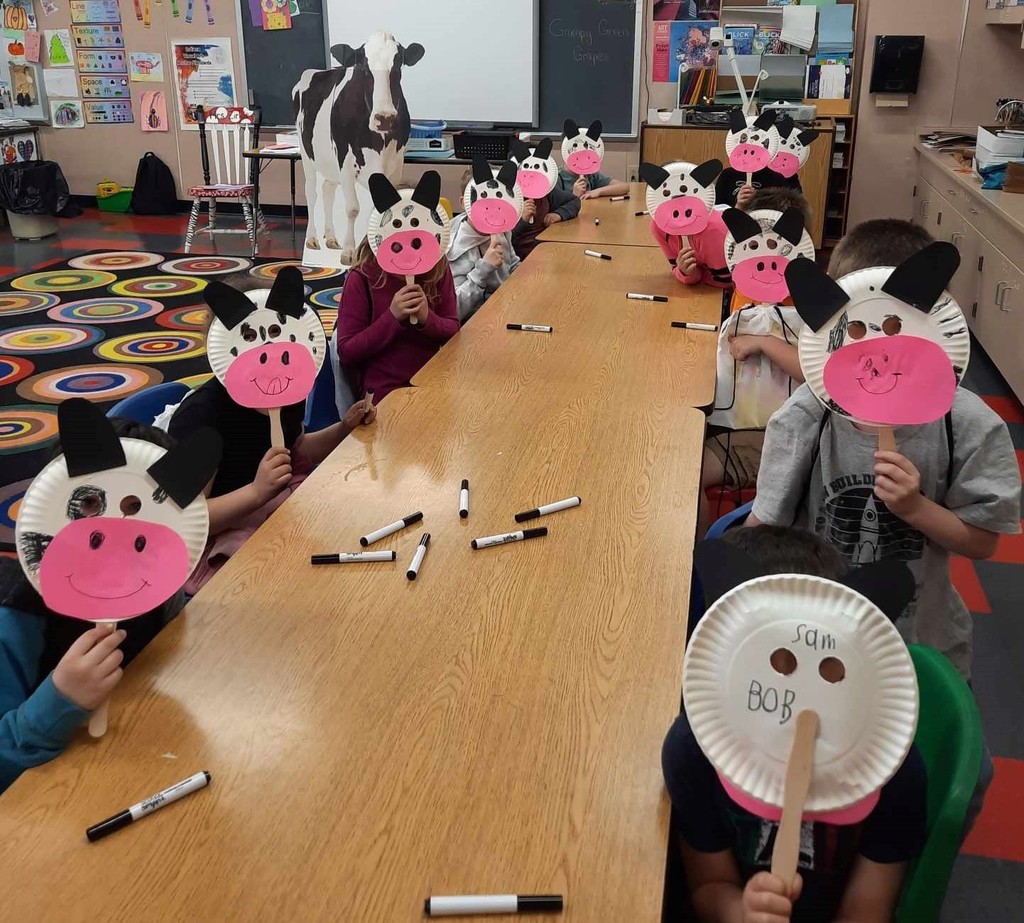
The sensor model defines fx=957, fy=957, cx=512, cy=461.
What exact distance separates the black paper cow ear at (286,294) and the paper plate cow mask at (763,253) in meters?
1.15

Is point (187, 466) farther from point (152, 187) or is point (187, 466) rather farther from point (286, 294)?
point (152, 187)

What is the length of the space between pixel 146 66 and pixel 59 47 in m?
0.85

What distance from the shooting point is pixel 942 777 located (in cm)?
117

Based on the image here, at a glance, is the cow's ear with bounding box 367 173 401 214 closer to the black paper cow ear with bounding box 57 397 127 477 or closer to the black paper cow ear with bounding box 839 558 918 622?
the black paper cow ear with bounding box 57 397 127 477

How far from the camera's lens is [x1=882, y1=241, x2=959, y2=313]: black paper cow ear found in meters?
1.42

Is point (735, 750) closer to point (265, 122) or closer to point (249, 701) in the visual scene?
point (249, 701)

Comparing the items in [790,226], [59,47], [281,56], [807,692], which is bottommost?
[807,692]

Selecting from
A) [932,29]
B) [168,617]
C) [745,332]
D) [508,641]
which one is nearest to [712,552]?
[508,641]

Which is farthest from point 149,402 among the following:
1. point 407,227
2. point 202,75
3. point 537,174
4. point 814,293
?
point 202,75

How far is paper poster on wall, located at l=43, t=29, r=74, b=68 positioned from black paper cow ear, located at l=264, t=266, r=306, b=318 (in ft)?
26.4

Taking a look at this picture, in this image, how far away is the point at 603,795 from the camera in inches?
43.1

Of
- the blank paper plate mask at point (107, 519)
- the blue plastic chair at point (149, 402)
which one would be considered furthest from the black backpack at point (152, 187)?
the blank paper plate mask at point (107, 519)

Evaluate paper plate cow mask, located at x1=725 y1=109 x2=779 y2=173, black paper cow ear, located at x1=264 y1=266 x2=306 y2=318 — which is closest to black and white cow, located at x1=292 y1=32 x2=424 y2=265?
paper plate cow mask, located at x1=725 y1=109 x2=779 y2=173

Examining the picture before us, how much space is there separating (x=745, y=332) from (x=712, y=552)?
157cm
